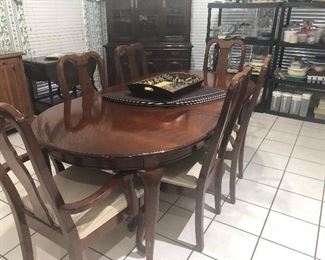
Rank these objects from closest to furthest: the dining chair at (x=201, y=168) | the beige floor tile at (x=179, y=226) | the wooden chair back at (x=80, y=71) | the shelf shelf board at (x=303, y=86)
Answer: the dining chair at (x=201, y=168)
the beige floor tile at (x=179, y=226)
the wooden chair back at (x=80, y=71)
the shelf shelf board at (x=303, y=86)

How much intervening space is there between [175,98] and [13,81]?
202 centimetres

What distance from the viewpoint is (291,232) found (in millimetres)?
1781

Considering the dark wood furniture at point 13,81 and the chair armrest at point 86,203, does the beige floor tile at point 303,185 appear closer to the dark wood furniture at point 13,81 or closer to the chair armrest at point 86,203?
the chair armrest at point 86,203

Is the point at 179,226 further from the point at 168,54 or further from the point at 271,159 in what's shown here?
the point at 168,54

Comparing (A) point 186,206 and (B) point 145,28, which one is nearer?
(A) point 186,206

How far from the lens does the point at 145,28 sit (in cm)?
399

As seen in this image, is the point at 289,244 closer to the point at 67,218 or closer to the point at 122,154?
the point at 122,154

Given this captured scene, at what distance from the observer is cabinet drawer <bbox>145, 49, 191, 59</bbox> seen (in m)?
3.93

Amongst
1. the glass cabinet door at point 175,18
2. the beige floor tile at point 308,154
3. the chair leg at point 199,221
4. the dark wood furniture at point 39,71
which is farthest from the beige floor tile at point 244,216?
the glass cabinet door at point 175,18

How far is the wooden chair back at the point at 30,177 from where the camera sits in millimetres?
856

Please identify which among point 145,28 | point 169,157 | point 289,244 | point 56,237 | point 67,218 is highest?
point 145,28

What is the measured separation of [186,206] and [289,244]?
69 centimetres

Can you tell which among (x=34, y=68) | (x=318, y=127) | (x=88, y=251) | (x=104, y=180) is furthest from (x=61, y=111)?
(x=318, y=127)

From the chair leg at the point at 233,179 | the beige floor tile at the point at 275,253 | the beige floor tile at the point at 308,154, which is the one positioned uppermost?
the chair leg at the point at 233,179
